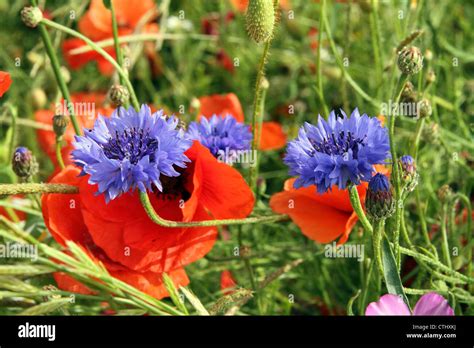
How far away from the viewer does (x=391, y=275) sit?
0.67 meters

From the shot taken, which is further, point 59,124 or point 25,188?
point 59,124

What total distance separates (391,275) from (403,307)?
3cm

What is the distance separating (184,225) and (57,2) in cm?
104

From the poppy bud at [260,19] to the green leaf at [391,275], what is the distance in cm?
22

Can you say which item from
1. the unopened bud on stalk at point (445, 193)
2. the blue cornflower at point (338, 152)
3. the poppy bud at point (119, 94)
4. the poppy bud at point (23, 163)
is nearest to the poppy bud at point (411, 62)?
the blue cornflower at point (338, 152)

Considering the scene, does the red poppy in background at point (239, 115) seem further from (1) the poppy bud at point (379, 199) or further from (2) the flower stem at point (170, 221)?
(1) the poppy bud at point (379, 199)

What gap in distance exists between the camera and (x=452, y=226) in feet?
2.78

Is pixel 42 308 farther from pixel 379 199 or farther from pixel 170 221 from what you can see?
pixel 379 199

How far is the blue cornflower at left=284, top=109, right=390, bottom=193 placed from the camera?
26.0 inches

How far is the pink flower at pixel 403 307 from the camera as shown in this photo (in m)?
0.65

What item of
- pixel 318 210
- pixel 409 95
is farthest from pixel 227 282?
pixel 409 95
